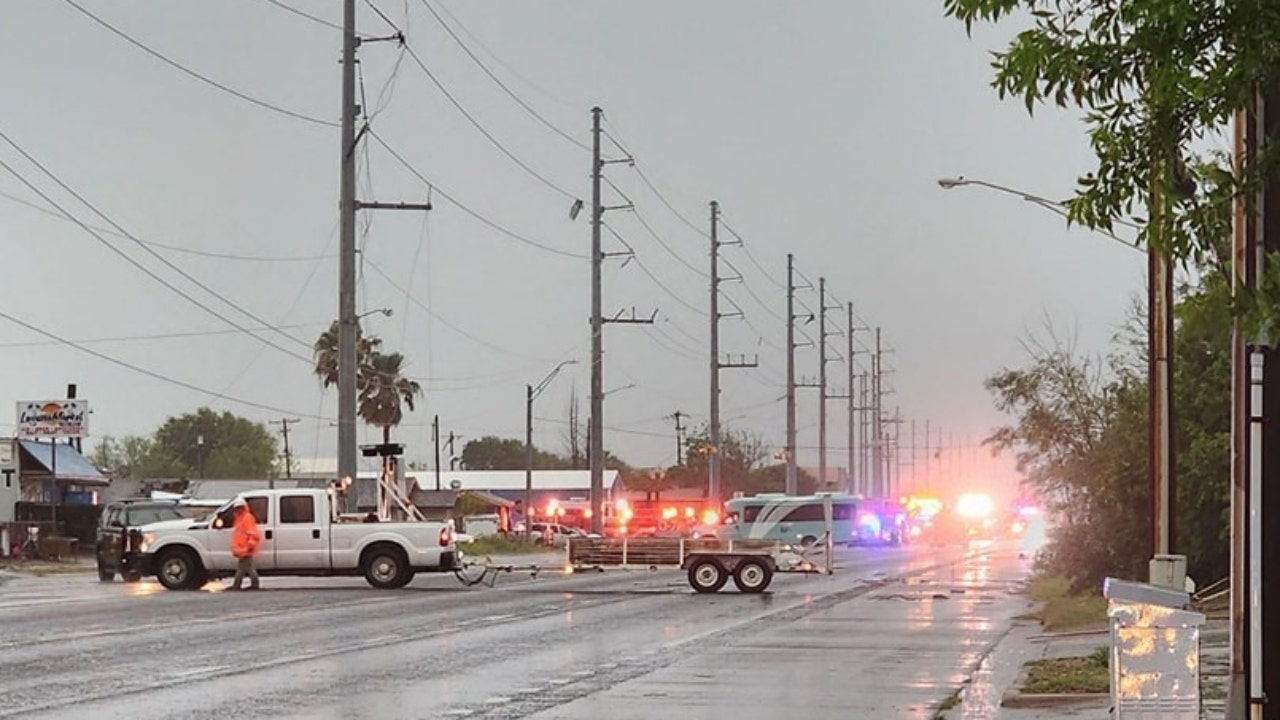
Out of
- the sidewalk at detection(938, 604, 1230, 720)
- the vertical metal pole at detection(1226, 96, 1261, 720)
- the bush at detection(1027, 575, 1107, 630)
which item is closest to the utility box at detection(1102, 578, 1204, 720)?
the vertical metal pole at detection(1226, 96, 1261, 720)

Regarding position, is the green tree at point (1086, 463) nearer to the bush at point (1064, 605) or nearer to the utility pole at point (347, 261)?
the bush at point (1064, 605)

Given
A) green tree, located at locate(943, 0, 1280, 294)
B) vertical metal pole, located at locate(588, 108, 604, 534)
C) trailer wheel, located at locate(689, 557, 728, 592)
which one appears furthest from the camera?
vertical metal pole, located at locate(588, 108, 604, 534)

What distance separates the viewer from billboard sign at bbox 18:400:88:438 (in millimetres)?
65812

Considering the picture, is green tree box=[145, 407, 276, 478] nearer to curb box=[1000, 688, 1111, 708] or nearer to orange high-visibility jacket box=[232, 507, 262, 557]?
orange high-visibility jacket box=[232, 507, 262, 557]

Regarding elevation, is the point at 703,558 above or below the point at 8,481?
below

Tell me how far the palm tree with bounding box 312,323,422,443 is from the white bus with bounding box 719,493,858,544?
51.6 feet

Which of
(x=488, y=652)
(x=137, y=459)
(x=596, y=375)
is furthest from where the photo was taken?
(x=137, y=459)

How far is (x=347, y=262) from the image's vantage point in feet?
154

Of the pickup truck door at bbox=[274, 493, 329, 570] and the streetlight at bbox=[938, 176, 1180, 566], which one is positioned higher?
the streetlight at bbox=[938, 176, 1180, 566]

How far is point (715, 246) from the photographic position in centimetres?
8306

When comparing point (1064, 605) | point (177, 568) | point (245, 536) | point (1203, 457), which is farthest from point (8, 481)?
point (1203, 457)

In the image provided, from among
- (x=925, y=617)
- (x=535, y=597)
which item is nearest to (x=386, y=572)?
(x=535, y=597)

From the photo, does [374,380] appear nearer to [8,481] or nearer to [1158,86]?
[8,481]

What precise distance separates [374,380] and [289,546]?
4722cm
